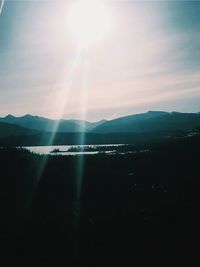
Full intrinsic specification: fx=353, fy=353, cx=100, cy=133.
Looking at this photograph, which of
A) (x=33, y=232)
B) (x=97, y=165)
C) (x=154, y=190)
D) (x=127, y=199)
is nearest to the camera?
(x=33, y=232)

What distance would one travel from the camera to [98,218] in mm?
28297

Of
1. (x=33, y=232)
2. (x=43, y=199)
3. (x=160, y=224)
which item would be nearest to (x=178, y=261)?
(x=160, y=224)

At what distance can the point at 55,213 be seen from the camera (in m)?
30.3

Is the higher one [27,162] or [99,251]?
[27,162]

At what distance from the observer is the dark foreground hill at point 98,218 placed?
20219 mm

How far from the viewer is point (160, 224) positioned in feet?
84.4

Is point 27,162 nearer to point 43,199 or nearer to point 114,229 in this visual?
point 43,199

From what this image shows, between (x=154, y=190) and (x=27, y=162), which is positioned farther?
(x=27, y=162)

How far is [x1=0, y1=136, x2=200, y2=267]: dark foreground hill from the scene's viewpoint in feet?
66.3

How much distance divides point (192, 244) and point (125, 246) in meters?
3.99

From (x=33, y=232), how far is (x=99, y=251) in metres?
5.90

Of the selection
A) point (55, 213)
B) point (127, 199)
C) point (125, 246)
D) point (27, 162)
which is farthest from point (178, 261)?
point (27, 162)

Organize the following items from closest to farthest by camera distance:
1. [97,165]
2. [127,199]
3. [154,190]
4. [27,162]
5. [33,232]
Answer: [33,232]
[127,199]
[154,190]
[27,162]
[97,165]

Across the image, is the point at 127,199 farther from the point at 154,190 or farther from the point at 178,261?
the point at 178,261
